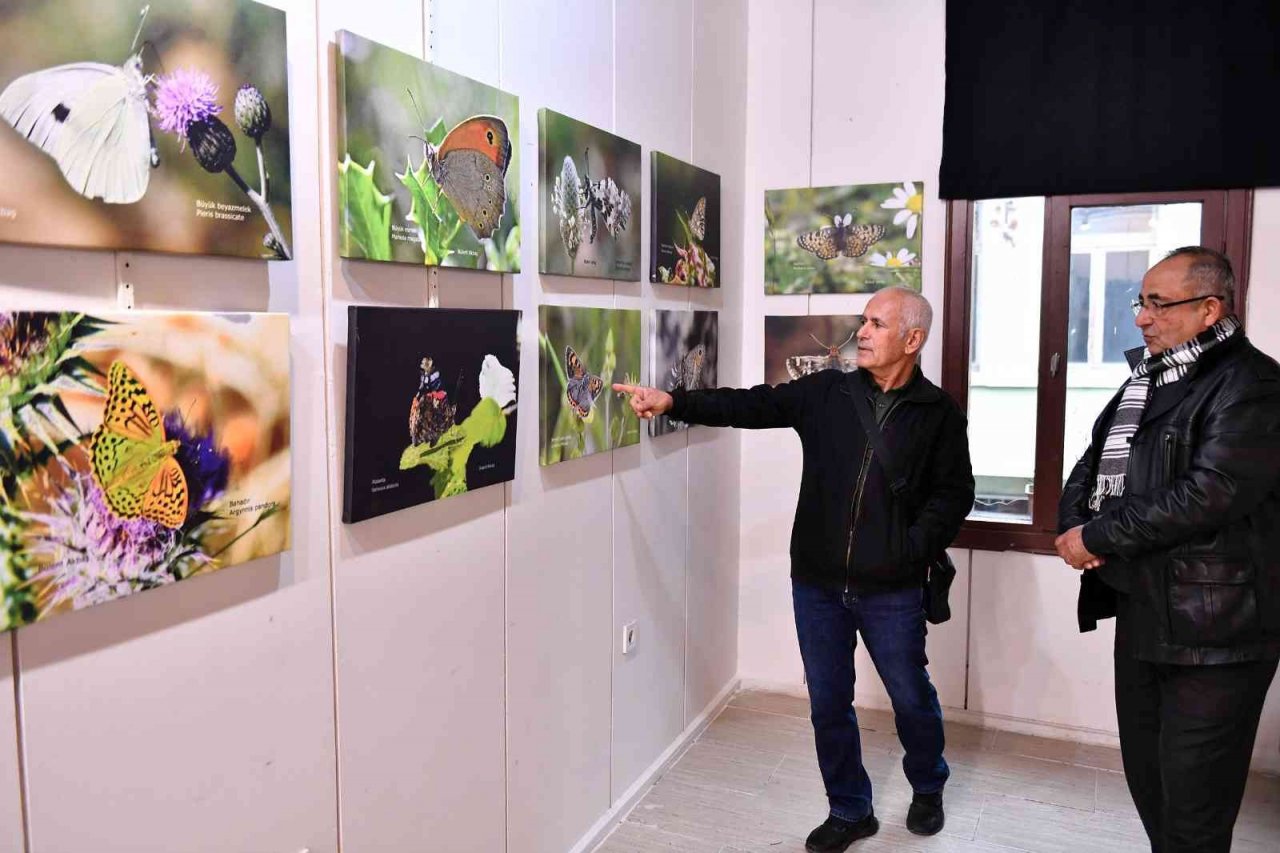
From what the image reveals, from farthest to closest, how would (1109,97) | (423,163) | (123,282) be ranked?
1. (1109,97)
2. (423,163)
3. (123,282)

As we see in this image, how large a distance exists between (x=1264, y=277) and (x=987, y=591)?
1.54 metres

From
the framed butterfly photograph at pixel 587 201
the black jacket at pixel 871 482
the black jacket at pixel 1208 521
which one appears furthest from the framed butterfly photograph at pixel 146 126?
the black jacket at pixel 1208 521

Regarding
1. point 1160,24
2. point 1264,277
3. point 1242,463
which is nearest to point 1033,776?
point 1242,463

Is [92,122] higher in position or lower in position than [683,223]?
lower

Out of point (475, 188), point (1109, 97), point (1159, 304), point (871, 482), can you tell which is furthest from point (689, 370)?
point (1109, 97)

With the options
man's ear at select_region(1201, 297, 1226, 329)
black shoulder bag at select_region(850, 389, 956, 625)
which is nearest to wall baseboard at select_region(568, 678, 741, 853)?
black shoulder bag at select_region(850, 389, 956, 625)

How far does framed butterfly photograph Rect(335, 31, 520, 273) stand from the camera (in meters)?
1.79

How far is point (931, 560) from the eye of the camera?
9.19 ft

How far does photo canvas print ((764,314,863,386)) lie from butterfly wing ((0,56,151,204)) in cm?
299

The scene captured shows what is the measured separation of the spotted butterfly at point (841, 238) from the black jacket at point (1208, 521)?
1.77m

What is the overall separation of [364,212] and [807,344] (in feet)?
8.28

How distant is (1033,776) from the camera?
11.3 feet

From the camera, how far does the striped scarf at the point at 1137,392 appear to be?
7.34 feet

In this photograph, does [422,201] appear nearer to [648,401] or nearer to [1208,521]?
[648,401]
